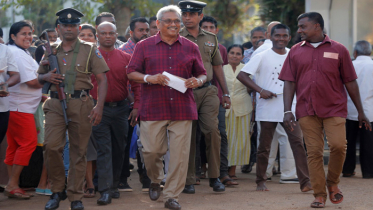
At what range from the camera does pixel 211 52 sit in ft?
26.2

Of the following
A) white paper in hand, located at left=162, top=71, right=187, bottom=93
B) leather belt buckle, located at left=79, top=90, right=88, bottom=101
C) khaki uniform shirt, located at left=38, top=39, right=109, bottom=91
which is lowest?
leather belt buckle, located at left=79, top=90, right=88, bottom=101

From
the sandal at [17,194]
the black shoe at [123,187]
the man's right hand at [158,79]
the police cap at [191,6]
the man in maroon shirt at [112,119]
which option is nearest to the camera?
the man's right hand at [158,79]

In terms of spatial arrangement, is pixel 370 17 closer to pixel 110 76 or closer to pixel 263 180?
pixel 263 180

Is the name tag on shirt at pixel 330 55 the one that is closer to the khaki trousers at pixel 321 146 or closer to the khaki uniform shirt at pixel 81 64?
the khaki trousers at pixel 321 146

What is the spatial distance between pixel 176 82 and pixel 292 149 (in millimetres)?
2327

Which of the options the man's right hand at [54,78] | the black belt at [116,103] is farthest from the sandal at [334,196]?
the man's right hand at [54,78]

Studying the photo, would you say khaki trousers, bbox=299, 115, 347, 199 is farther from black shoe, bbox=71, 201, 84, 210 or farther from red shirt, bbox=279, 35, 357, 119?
black shoe, bbox=71, 201, 84, 210

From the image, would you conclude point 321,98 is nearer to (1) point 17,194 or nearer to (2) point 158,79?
(2) point 158,79

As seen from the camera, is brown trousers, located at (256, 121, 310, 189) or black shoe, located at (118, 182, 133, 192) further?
black shoe, located at (118, 182, 133, 192)

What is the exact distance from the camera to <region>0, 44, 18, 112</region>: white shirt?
7.02m

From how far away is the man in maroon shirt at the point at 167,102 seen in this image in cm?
666

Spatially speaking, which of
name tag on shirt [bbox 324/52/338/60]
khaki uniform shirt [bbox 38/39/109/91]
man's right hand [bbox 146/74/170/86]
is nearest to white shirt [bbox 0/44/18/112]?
khaki uniform shirt [bbox 38/39/109/91]

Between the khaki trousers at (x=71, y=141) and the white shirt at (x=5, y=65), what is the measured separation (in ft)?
2.12

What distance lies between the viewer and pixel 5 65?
7070mm
